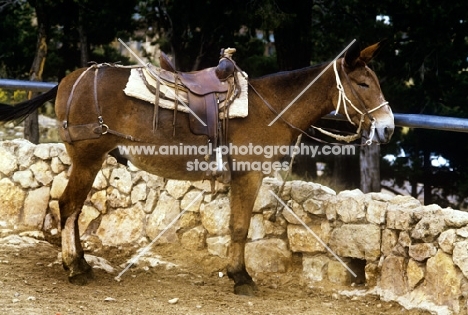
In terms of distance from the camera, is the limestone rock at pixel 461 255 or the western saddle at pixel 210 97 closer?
the limestone rock at pixel 461 255

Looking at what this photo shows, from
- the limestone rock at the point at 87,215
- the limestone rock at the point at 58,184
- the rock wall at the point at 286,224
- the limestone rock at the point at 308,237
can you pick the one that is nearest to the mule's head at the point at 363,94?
the rock wall at the point at 286,224

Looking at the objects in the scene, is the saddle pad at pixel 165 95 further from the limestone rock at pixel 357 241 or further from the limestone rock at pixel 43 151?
the limestone rock at pixel 43 151

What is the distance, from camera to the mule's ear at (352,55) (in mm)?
5158

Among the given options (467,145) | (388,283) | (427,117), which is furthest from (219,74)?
(467,145)

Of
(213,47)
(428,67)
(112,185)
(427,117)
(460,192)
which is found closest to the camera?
(427,117)

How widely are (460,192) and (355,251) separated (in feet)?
13.7

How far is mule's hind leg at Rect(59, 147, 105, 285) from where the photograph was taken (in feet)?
17.9

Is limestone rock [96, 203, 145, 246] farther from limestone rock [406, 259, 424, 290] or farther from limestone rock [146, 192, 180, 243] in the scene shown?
limestone rock [406, 259, 424, 290]

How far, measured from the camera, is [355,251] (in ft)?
18.3

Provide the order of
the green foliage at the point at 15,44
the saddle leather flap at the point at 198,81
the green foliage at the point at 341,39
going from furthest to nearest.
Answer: the green foliage at the point at 15,44 → the green foliage at the point at 341,39 → the saddle leather flap at the point at 198,81

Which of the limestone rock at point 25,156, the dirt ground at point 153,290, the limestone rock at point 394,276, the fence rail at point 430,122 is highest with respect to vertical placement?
the fence rail at point 430,122

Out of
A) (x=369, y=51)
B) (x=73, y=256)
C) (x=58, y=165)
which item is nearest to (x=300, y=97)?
(x=369, y=51)

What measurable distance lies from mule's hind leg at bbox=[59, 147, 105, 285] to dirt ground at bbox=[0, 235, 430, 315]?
12 cm

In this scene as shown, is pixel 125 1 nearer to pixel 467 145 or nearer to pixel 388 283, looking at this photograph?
pixel 467 145
